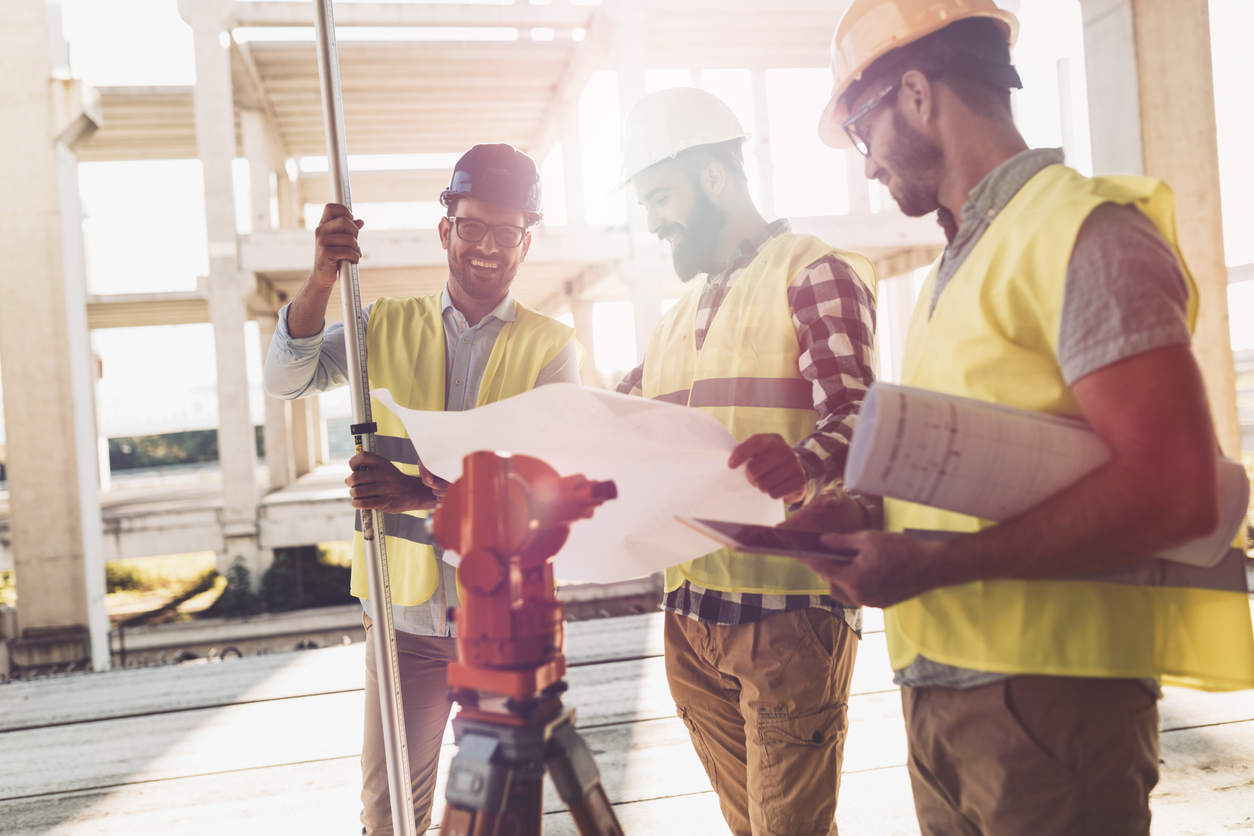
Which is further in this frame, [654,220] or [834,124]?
[654,220]

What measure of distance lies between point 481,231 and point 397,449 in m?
0.55

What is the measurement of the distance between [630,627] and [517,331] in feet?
7.54

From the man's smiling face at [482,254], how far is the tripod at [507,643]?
1.03 metres

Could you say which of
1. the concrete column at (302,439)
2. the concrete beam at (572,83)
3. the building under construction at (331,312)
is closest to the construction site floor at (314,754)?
the building under construction at (331,312)

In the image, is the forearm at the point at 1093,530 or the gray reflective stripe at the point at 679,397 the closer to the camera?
the forearm at the point at 1093,530

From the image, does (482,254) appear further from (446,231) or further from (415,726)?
(415,726)

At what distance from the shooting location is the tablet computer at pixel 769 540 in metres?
0.81

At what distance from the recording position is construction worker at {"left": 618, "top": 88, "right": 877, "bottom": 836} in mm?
1377

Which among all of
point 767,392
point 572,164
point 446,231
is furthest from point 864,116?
point 572,164

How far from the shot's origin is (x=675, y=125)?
64.9 inches

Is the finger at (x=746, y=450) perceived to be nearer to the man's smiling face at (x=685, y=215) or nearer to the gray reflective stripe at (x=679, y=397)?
the gray reflective stripe at (x=679, y=397)

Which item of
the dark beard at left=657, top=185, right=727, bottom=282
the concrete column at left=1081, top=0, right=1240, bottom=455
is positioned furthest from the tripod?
the concrete column at left=1081, top=0, right=1240, bottom=455

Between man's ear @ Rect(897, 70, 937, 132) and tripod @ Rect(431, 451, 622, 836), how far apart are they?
0.65 meters

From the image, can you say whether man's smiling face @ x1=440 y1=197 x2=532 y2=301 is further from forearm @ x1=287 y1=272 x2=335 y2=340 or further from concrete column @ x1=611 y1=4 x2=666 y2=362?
concrete column @ x1=611 y1=4 x2=666 y2=362
